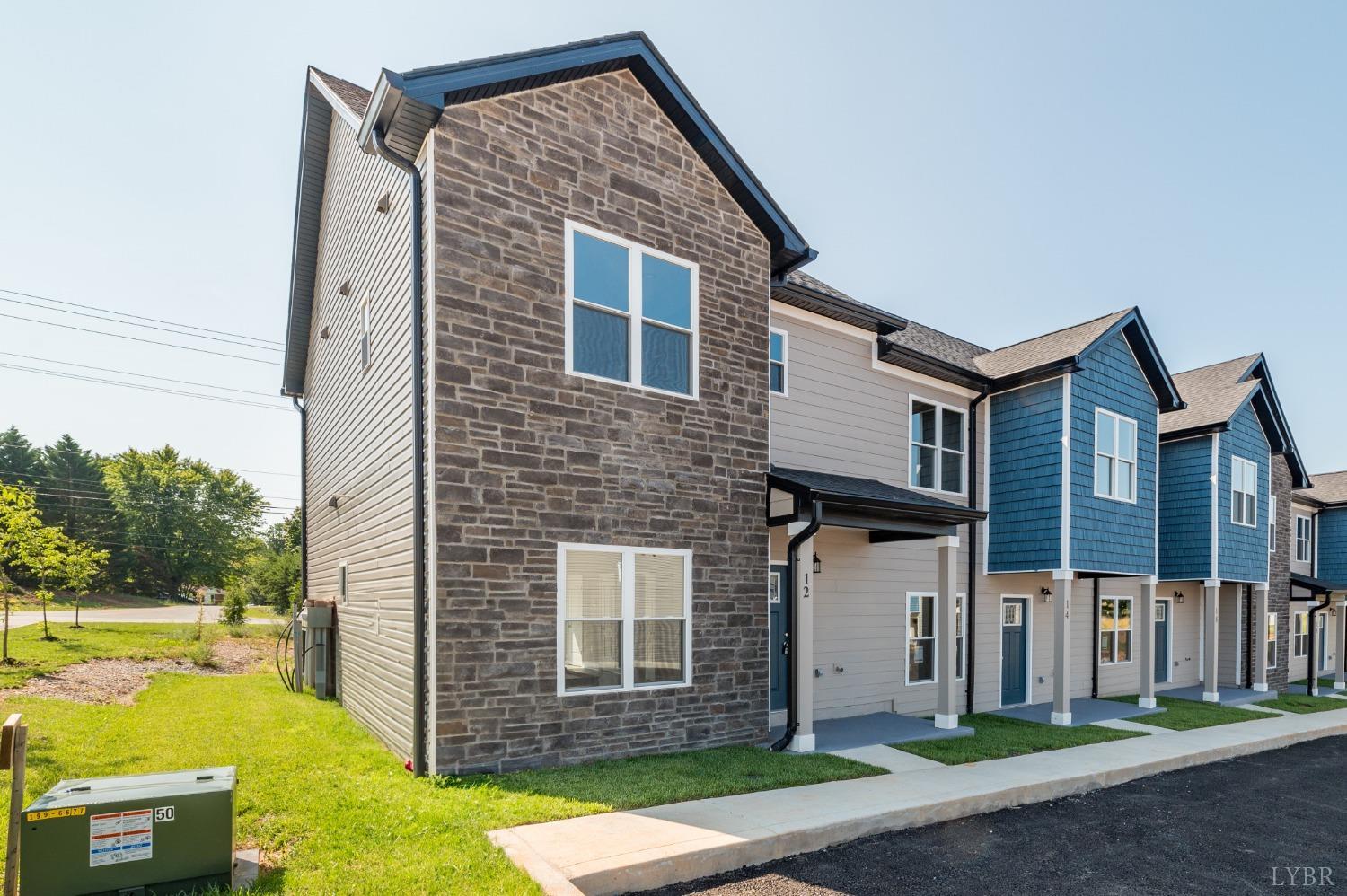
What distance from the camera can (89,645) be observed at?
60.2ft

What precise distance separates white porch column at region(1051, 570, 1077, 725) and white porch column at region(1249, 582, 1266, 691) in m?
9.96

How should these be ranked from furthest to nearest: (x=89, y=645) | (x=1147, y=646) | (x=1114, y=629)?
(x=89, y=645), (x=1114, y=629), (x=1147, y=646)

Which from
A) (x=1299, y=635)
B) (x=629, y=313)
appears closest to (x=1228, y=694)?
(x=1299, y=635)

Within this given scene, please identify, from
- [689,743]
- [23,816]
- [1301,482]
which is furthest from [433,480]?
[1301,482]

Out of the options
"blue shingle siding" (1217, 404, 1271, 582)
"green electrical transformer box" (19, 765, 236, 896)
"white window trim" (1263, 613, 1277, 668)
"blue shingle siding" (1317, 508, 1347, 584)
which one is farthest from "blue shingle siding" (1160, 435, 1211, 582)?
"green electrical transformer box" (19, 765, 236, 896)

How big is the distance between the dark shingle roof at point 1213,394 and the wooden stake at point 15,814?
20.2 meters

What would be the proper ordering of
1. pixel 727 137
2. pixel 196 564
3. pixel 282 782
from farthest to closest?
pixel 196 564 < pixel 727 137 < pixel 282 782

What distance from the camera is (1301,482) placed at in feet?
70.8

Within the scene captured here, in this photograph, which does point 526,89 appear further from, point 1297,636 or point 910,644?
point 1297,636

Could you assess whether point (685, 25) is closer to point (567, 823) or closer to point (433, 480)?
point (433, 480)

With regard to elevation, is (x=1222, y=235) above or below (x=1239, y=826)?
above

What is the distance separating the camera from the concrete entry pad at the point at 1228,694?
54.9 ft

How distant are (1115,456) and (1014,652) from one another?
4.30 meters

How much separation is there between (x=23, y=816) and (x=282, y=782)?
3.09 meters
